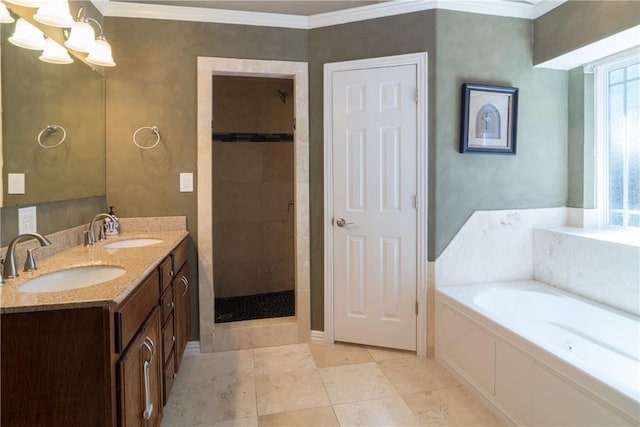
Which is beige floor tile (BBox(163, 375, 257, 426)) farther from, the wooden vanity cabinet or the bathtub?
the bathtub

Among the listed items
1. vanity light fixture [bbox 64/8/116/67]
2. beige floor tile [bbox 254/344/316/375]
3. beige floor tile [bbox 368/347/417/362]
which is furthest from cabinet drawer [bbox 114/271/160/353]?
beige floor tile [bbox 368/347/417/362]

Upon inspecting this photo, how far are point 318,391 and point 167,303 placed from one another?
98 centimetres

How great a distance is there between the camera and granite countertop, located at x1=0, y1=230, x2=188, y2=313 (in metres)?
1.02

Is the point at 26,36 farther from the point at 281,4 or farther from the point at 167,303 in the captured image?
the point at 281,4

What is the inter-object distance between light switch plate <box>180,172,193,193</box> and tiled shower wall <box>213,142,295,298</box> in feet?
3.88

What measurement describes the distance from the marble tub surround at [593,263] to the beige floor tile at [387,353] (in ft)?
3.68

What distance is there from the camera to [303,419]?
1.77 m

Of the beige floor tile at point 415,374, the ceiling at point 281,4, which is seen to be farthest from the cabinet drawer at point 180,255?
the ceiling at point 281,4

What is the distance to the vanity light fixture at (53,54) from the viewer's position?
164 cm

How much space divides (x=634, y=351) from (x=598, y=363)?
0.62 ft

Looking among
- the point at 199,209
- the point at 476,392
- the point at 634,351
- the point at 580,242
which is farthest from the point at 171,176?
the point at 634,351

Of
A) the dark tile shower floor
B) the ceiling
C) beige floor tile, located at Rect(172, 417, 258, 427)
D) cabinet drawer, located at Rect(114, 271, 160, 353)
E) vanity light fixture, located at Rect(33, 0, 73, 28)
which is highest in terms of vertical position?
the ceiling

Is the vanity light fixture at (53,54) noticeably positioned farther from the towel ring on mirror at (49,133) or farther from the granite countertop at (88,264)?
the granite countertop at (88,264)

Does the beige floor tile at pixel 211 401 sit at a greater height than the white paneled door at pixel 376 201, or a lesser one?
lesser
